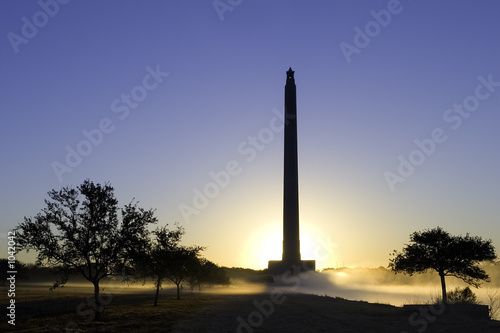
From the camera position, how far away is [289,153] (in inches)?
3991

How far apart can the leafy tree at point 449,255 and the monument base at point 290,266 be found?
5051 centimetres

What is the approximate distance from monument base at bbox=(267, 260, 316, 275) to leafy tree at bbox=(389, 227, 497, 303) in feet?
166

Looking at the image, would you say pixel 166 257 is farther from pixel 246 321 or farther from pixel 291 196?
pixel 291 196

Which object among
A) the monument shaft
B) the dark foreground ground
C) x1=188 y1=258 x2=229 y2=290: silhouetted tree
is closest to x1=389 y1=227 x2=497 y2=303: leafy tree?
the dark foreground ground

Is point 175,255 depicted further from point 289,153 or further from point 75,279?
point 75,279

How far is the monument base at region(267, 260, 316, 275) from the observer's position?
335ft

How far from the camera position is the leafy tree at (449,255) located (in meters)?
50.9

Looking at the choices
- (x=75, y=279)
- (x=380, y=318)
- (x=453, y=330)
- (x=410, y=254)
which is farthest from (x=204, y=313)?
(x=75, y=279)

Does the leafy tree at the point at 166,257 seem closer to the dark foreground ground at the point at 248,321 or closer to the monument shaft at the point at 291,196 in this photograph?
the dark foreground ground at the point at 248,321

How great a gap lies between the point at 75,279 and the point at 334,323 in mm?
142301

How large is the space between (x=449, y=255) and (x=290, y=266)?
177 feet

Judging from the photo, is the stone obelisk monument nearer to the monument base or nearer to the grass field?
the monument base

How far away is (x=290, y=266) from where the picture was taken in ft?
334

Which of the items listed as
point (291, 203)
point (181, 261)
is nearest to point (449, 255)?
point (181, 261)
